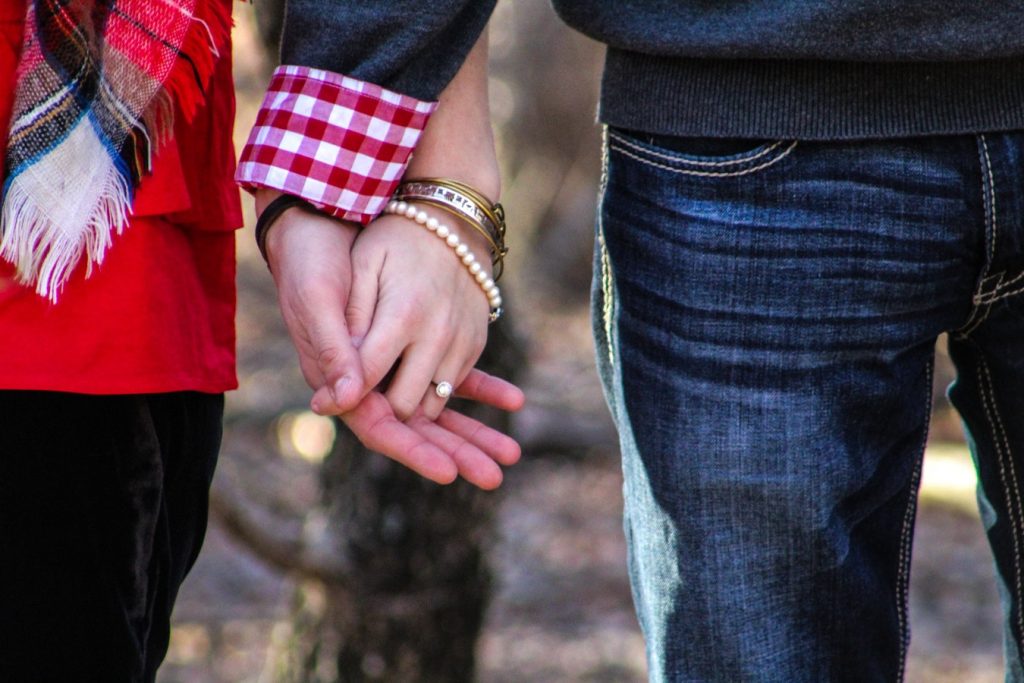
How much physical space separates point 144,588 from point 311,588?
4.63 ft

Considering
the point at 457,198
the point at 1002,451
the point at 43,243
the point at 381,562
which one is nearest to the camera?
the point at 43,243

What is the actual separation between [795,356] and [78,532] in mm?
725

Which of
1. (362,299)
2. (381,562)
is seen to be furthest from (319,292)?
(381,562)

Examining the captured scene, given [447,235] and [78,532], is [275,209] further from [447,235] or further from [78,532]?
[78,532]

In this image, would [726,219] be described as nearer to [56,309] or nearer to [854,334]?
[854,334]

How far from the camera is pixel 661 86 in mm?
Answer: 1305

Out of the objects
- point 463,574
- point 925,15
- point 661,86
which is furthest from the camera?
Result: point 463,574

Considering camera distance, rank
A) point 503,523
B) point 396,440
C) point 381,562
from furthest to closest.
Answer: point 503,523
point 381,562
point 396,440

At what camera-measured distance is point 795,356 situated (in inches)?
48.9

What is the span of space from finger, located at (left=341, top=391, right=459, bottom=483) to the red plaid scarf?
0.29 meters

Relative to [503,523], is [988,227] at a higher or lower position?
higher

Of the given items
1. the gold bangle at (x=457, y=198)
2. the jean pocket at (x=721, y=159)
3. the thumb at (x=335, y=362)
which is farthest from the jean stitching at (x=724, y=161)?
the thumb at (x=335, y=362)

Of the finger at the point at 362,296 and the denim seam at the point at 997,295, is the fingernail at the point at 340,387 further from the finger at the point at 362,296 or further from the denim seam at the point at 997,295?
the denim seam at the point at 997,295

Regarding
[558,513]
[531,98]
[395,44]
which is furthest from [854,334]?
[531,98]
